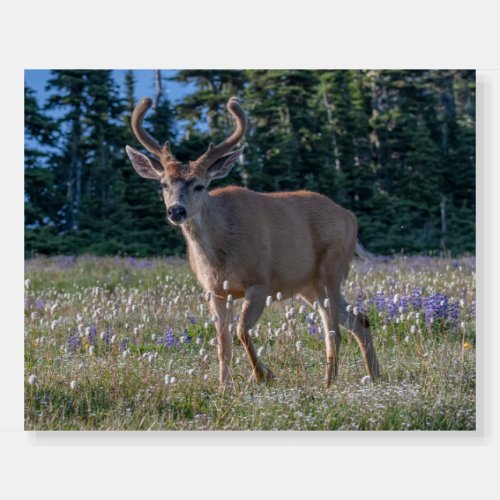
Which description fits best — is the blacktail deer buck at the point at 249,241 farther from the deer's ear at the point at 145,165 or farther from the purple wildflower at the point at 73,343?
the purple wildflower at the point at 73,343

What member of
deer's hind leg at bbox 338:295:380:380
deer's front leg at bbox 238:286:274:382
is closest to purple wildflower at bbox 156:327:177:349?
deer's front leg at bbox 238:286:274:382

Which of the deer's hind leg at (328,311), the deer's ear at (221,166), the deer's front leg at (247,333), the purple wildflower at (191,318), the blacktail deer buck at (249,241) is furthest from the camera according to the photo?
the purple wildflower at (191,318)

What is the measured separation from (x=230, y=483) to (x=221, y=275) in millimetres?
1408

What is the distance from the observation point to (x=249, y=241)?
7.04 meters

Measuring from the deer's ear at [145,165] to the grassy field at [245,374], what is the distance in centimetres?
89

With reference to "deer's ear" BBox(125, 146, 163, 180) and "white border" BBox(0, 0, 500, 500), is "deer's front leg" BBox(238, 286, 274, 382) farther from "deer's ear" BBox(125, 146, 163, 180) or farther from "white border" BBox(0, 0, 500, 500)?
"deer's ear" BBox(125, 146, 163, 180)

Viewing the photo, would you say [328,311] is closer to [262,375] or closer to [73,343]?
[262,375]

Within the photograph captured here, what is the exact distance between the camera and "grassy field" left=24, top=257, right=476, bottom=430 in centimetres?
632

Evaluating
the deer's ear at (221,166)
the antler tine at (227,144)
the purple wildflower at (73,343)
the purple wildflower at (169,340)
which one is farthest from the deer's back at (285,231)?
the purple wildflower at (73,343)

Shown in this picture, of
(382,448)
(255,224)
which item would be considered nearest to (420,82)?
(255,224)

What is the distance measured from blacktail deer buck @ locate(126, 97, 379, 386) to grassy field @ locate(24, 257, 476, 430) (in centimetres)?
23

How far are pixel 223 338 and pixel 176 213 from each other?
1.00 metres

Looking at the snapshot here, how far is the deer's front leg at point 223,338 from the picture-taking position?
22.6 ft
